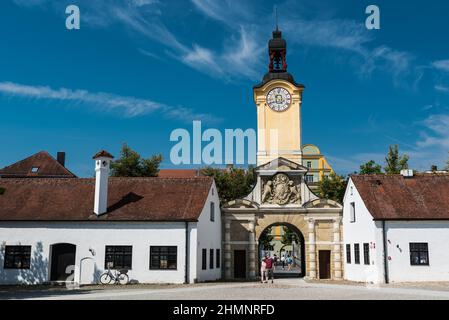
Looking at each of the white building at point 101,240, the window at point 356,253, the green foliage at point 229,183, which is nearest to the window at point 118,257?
the white building at point 101,240

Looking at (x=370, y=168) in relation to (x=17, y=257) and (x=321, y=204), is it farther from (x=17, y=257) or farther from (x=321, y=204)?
(x=17, y=257)

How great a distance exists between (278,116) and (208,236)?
12.6 m

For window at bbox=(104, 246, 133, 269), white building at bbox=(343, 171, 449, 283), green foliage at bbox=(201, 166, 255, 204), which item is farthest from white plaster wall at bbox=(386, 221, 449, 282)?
green foliage at bbox=(201, 166, 255, 204)

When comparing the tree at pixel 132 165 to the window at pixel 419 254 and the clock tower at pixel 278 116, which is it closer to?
the clock tower at pixel 278 116

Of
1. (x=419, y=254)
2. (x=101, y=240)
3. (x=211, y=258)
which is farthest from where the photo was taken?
(x=211, y=258)

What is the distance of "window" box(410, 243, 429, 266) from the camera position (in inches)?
1152

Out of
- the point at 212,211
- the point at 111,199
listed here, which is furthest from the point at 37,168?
the point at 212,211

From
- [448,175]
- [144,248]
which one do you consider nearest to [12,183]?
[144,248]

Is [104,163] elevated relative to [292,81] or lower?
lower

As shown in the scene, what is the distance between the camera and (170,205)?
1230 inches

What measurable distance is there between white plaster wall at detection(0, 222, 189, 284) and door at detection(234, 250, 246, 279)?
24.9 ft

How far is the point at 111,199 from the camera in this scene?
105ft
